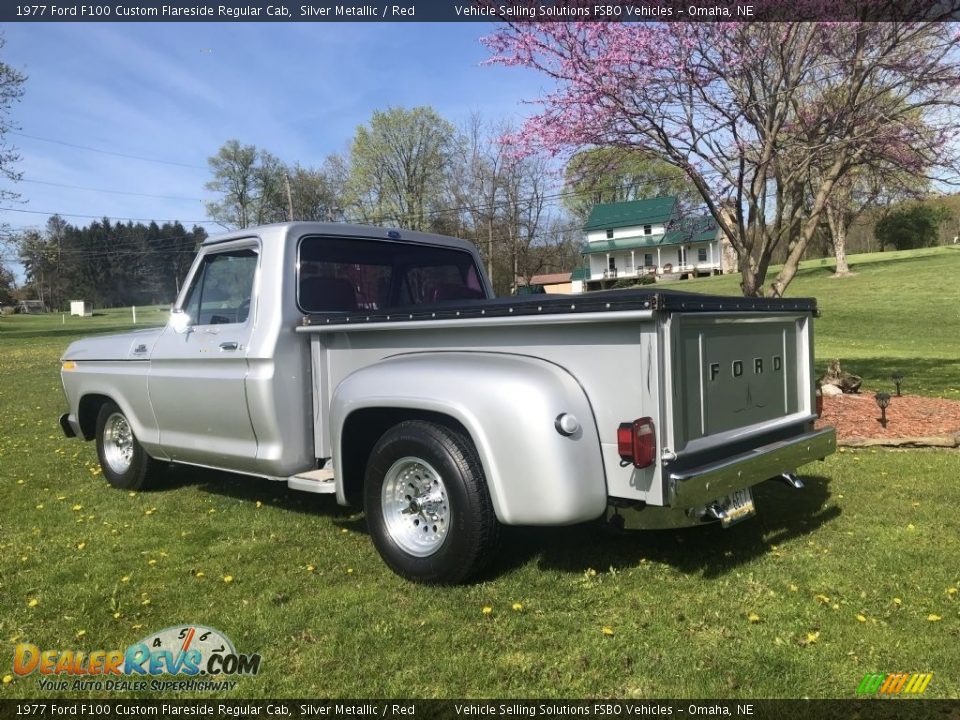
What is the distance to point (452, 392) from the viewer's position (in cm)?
347

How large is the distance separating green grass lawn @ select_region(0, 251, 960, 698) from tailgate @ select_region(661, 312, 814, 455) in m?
0.80

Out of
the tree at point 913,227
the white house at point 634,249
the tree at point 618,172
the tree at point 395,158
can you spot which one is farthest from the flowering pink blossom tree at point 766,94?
the tree at point 913,227

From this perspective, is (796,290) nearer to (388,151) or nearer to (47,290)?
(388,151)

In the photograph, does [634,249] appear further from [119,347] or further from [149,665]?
[149,665]

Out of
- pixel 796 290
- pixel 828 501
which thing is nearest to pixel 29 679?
pixel 828 501

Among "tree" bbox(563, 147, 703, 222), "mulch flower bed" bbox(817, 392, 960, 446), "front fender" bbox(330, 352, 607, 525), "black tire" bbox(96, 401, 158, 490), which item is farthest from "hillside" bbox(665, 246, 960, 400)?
"black tire" bbox(96, 401, 158, 490)

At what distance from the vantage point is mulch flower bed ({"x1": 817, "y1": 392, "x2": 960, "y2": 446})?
675 cm

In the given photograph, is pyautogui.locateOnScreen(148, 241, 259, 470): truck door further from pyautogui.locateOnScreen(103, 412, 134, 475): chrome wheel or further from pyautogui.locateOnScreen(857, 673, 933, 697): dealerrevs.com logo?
pyautogui.locateOnScreen(857, 673, 933, 697): dealerrevs.com logo

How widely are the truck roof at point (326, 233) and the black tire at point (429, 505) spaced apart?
5.32ft

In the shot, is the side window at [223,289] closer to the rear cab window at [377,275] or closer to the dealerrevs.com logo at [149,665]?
the rear cab window at [377,275]

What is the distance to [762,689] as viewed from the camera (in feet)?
9.23

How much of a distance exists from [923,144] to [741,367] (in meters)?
4.64

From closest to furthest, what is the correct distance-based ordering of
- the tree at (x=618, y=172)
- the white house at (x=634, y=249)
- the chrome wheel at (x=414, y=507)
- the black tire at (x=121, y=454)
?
the chrome wheel at (x=414, y=507) → the black tire at (x=121, y=454) → the tree at (x=618, y=172) → the white house at (x=634, y=249)

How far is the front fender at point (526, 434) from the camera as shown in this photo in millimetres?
3178
